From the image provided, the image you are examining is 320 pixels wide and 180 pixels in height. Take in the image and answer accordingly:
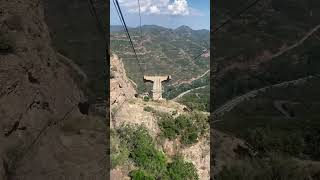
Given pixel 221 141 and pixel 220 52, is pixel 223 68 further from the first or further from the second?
pixel 221 141

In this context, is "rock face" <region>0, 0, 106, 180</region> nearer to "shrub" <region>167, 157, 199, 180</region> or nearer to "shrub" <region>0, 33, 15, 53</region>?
"shrub" <region>0, 33, 15, 53</region>

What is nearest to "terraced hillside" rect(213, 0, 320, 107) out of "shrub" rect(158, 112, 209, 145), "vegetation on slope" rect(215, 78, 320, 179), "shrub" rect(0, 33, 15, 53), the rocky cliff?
"vegetation on slope" rect(215, 78, 320, 179)

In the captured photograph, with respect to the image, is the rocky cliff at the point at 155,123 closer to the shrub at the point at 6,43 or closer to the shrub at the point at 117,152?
the shrub at the point at 117,152

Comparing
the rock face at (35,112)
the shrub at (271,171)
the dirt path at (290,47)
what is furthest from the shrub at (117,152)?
the dirt path at (290,47)

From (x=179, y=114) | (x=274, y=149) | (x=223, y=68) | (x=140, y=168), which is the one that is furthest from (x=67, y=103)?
(x=223, y=68)

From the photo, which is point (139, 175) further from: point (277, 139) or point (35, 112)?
point (35, 112)
